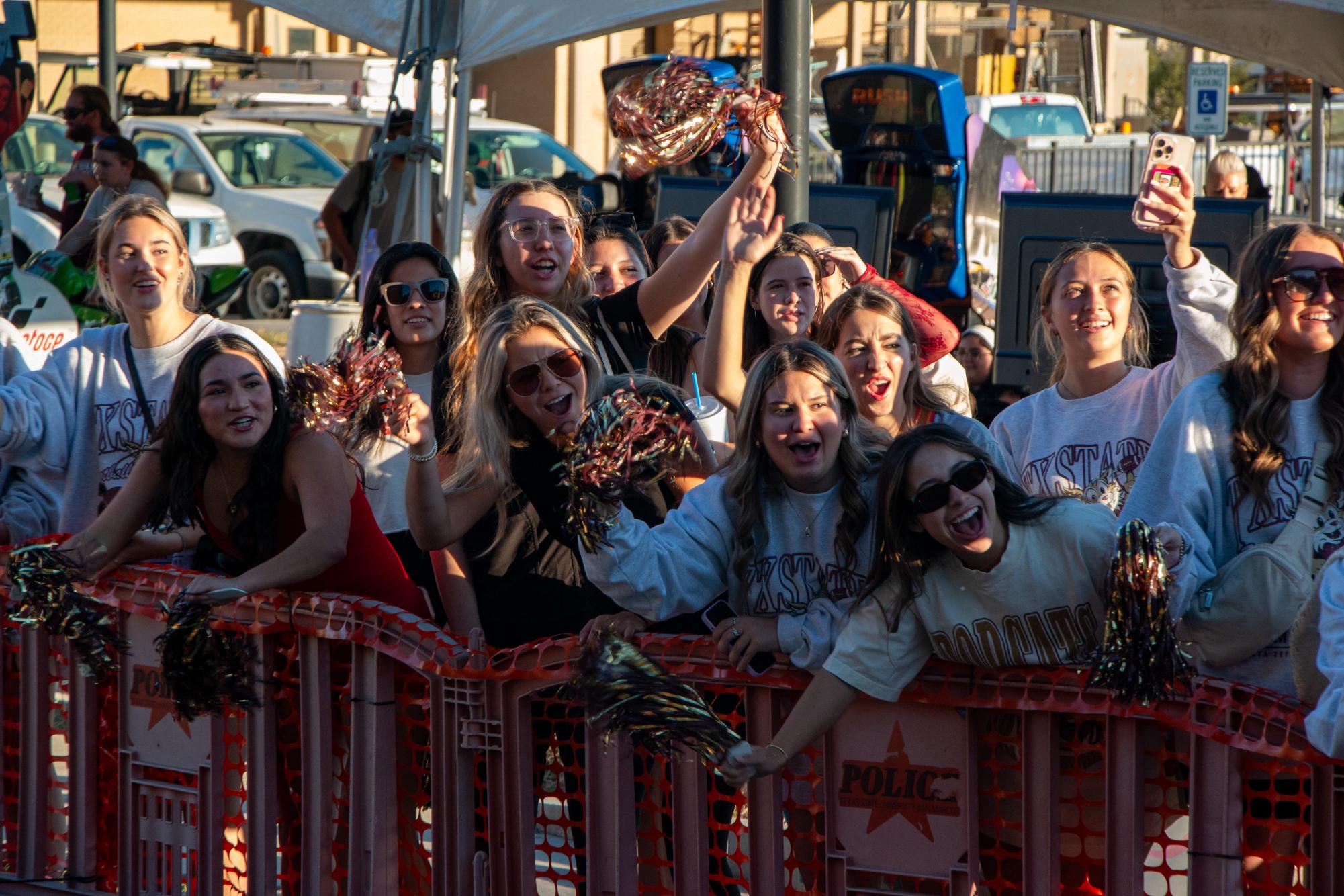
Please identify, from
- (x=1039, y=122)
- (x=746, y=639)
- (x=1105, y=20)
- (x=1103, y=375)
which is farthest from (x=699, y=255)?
(x=1039, y=122)

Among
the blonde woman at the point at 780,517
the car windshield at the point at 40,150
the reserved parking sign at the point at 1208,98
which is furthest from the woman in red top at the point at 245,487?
the car windshield at the point at 40,150

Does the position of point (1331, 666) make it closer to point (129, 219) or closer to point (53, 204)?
point (129, 219)

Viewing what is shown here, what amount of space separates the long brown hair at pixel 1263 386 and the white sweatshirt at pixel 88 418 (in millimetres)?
2399

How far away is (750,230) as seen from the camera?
3592mm

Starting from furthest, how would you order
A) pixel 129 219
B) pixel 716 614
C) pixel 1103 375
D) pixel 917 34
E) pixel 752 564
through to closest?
1. pixel 917 34
2. pixel 129 219
3. pixel 1103 375
4. pixel 716 614
5. pixel 752 564

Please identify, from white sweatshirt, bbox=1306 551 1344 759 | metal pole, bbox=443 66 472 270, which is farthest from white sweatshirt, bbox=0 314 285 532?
metal pole, bbox=443 66 472 270

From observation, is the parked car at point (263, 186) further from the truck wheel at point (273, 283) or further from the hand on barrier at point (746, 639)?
the hand on barrier at point (746, 639)

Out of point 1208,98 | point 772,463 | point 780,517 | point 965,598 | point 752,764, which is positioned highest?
point 1208,98

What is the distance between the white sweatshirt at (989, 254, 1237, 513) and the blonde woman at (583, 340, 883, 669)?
0.72m

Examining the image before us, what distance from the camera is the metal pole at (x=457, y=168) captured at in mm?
9109

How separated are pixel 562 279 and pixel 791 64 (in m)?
1.17

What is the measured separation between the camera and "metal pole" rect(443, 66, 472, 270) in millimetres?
9109

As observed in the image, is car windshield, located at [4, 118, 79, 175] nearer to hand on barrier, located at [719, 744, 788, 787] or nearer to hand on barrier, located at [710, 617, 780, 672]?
hand on barrier, located at [710, 617, 780, 672]

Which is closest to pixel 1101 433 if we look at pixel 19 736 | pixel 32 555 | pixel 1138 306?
pixel 1138 306
